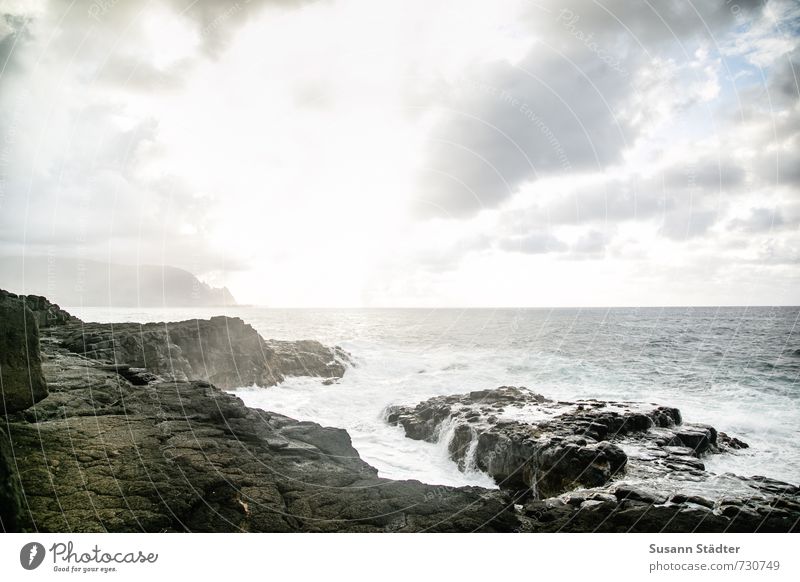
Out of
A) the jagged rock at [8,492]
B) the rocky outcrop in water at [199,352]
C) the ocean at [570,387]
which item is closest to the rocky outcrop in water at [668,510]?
the ocean at [570,387]

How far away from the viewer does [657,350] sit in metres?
39.6

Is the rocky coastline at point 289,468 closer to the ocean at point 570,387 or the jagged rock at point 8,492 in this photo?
the jagged rock at point 8,492

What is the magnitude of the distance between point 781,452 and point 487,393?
35.0ft

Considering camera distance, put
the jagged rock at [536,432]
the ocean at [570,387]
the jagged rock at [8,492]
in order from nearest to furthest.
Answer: the jagged rock at [8,492], the jagged rock at [536,432], the ocean at [570,387]

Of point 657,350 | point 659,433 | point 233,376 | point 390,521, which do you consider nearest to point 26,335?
point 390,521

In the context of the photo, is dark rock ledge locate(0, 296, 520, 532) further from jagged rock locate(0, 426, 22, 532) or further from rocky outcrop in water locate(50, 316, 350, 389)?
rocky outcrop in water locate(50, 316, 350, 389)

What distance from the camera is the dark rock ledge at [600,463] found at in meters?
7.10

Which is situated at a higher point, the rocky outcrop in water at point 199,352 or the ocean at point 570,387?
the rocky outcrop in water at point 199,352

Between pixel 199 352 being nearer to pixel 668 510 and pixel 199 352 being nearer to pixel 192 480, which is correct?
pixel 192 480

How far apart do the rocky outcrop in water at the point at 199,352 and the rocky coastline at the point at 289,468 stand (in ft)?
11.2
